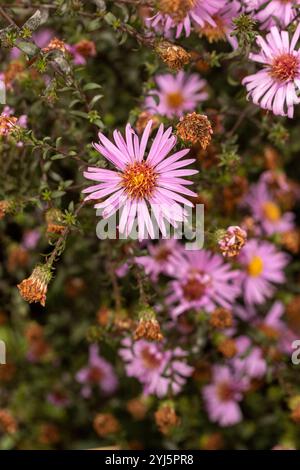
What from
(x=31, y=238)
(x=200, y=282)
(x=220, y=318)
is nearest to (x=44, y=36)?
(x=31, y=238)

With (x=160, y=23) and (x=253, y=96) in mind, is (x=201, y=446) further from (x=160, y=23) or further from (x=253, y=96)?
(x=160, y=23)

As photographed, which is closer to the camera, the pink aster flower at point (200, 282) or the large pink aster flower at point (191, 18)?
the large pink aster flower at point (191, 18)

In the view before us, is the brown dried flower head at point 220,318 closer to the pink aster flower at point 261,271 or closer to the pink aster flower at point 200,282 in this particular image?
the pink aster flower at point 200,282

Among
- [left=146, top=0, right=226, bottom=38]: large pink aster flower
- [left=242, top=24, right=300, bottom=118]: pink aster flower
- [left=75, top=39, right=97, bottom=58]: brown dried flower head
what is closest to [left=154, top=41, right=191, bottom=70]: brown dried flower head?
[left=146, top=0, right=226, bottom=38]: large pink aster flower

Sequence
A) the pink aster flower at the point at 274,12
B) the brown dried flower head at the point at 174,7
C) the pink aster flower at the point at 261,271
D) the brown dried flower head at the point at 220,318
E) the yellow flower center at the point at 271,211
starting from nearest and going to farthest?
the brown dried flower head at the point at 174,7, the pink aster flower at the point at 274,12, the brown dried flower head at the point at 220,318, the pink aster flower at the point at 261,271, the yellow flower center at the point at 271,211

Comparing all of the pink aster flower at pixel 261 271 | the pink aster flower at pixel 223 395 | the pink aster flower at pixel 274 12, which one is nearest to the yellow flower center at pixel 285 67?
the pink aster flower at pixel 274 12

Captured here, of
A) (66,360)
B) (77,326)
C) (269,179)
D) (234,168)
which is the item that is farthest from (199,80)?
(66,360)
